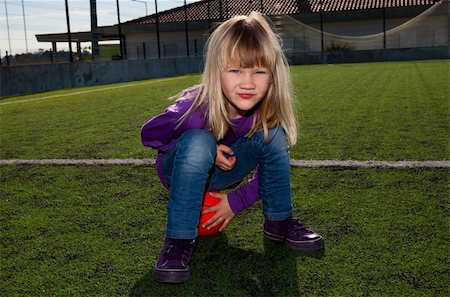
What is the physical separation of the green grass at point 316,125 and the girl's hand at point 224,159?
1990 millimetres

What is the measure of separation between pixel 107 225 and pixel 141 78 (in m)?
17.8

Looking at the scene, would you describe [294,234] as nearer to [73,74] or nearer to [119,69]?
[73,74]

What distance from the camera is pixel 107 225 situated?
9.48ft

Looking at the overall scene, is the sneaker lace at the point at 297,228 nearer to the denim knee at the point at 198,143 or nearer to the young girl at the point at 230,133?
the young girl at the point at 230,133

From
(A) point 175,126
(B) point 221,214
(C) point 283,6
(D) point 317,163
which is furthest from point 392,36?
(A) point 175,126

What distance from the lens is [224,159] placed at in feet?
8.05

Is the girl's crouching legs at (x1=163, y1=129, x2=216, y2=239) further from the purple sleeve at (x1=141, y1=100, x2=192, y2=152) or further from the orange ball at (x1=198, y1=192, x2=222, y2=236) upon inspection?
the orange ball at (x1=198, y1=192, x2=222, y2=236)

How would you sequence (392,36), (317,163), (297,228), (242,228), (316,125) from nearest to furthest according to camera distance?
(297,228)
(242,228)
(317,163)
(316,125)
(392,36)

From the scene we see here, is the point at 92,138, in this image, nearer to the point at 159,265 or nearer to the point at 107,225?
the point at 107,225

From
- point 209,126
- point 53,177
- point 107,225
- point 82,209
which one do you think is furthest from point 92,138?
point 209,126

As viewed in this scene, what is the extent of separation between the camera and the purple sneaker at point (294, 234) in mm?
2461

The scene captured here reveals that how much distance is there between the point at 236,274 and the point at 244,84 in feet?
2.62

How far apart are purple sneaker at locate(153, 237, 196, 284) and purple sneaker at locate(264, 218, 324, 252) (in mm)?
431

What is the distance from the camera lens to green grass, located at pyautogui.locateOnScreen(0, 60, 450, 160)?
474 cm
